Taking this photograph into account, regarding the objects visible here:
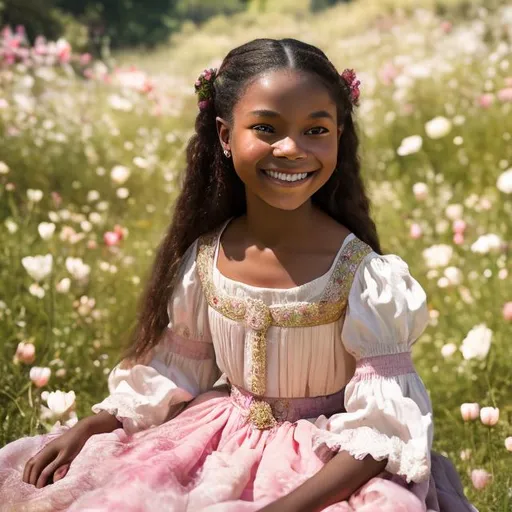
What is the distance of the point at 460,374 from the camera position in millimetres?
3107

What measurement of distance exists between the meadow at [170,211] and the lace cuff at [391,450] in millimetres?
478

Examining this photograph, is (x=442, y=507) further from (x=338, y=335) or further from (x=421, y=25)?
(x=421, y=25)

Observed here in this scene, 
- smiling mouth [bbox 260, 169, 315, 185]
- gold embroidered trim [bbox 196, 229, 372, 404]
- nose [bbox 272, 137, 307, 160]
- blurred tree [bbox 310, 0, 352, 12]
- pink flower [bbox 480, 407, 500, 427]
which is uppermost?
blurred tree [bbox 310, 0, 352, 12]

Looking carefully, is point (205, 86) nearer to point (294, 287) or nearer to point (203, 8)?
point (294, 287)

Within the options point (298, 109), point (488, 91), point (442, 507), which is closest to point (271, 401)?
point (442, 507)

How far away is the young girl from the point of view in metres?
1.91

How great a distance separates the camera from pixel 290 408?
2158mm

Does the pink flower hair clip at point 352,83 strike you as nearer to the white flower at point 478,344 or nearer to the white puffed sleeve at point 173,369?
the white puffed sleeve at point 173,369

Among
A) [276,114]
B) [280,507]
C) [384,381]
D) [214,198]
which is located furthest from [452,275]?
[280,507]

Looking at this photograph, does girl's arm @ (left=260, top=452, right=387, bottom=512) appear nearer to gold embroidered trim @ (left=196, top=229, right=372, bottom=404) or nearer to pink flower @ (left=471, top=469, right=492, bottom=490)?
gold embroidered trim @ (left=196, top=229, right=372, bottom=404)

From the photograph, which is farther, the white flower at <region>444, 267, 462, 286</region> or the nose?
the white flower at <region>444, 267, 462, 286</region>

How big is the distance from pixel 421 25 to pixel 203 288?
21.3 ft

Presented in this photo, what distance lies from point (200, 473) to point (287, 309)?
39 cm

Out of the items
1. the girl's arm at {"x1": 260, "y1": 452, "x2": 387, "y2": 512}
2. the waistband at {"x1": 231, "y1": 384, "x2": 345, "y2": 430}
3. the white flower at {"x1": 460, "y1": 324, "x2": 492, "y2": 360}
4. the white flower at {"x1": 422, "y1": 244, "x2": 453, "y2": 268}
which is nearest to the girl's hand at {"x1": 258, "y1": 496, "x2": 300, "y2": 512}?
the girl's arm at {"x1": 260, "y1": 452, "x2": 387, "y2": 512}
